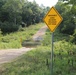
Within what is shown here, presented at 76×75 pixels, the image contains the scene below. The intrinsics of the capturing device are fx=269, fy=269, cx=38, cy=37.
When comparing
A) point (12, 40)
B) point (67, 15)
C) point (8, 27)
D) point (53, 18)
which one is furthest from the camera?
point (8, 27)

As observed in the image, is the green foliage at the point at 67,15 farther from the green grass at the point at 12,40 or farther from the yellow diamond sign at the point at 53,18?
the yellow diamond sign at the point at 53,18

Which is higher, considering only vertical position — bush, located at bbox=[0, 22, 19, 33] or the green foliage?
the green foliage

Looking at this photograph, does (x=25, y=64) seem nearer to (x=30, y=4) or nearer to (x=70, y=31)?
(x=70, y=31)

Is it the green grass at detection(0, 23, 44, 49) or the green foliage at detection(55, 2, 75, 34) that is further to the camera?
the green grass at detection(0, 23, 44, 49)

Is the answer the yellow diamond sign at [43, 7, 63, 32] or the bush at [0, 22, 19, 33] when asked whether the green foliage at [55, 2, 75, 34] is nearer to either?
the yellow diamond sign at [43, 7, 63, 32]

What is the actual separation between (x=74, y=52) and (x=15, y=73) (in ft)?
26.3

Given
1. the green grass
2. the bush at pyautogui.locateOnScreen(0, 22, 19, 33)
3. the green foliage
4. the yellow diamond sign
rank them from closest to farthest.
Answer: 1. the yellow diamond sign
2. the green foliage
3. the green grass
4. the bush at pyautogui.locateOnScreen(0, 22, 19, 33)

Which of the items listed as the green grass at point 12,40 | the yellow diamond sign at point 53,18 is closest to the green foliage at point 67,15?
the green grass at point 12,40

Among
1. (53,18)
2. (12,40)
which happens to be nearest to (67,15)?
(12,40)

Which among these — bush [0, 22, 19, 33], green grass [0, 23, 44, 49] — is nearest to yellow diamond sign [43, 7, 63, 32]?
green grass [0, 23, 44, 49]

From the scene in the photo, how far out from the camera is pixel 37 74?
37.1 feet

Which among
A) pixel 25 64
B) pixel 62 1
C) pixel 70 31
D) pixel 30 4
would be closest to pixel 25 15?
pixel 30 4

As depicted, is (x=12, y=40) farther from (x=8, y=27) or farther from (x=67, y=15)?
(x=8, y=27)

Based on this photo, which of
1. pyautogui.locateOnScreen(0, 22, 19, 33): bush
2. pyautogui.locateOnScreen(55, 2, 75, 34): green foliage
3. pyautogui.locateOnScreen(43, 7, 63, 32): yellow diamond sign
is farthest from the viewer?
pyautogui.locateOnScreen(0, 22, 19, 33): bush
